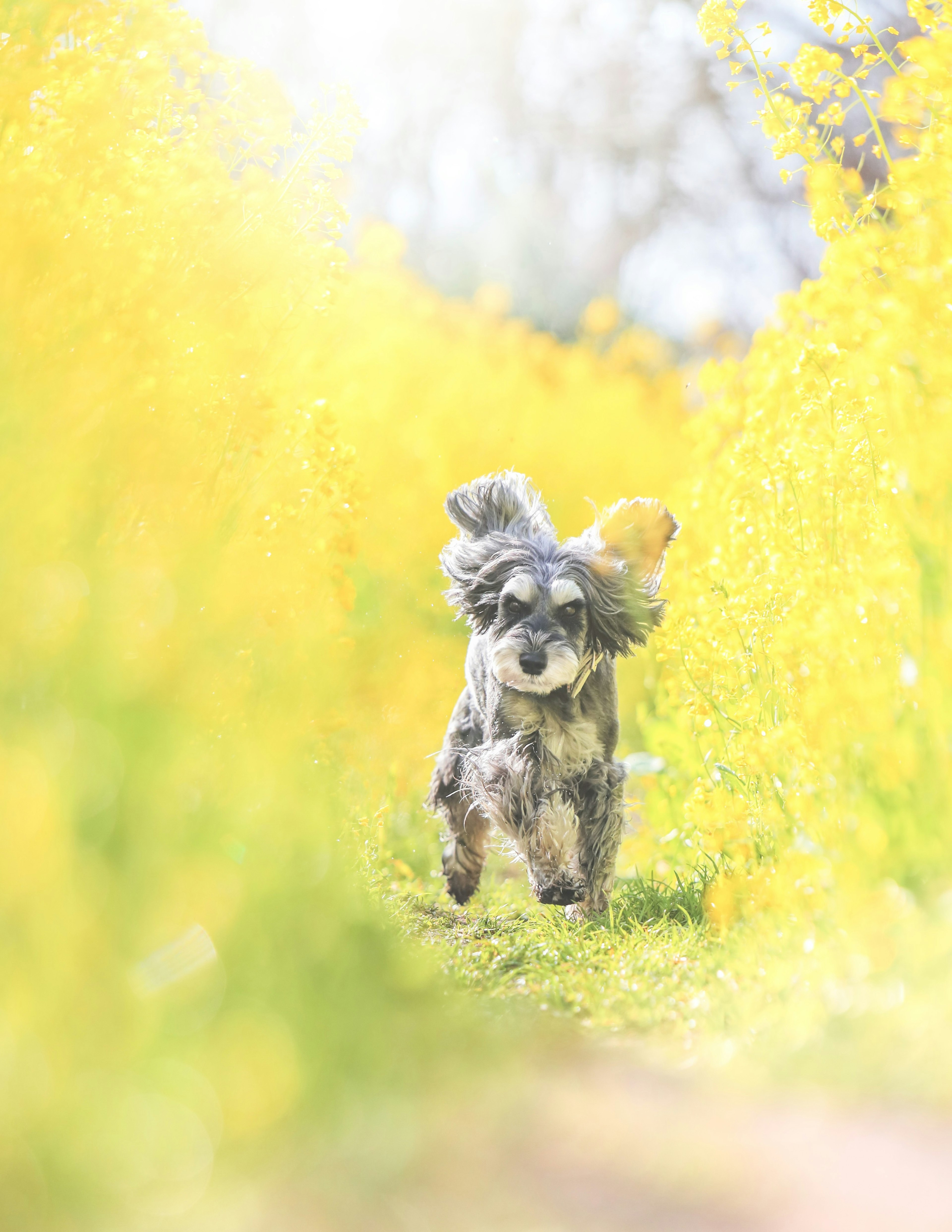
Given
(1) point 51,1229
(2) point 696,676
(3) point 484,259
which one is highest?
(3) point 484,259

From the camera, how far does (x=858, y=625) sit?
98.1 inches

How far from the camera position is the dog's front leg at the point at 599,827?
159 inches

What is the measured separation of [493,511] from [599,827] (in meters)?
1.63

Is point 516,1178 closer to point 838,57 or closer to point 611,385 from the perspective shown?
point 838,57

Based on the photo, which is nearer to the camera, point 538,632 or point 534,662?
point 534,662

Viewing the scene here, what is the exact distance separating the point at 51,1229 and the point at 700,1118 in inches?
43.4

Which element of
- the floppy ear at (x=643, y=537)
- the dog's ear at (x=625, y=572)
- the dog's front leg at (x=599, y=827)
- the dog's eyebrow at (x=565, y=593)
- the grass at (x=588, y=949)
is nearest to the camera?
the grass at (x=588, y=949)

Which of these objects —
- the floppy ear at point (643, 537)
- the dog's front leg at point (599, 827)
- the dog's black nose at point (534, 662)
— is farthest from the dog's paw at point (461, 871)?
the floppy ear at point (643, 537)

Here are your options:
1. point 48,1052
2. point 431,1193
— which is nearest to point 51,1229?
point 48,1052

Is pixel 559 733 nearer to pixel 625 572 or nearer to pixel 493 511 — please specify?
pixel 625 572

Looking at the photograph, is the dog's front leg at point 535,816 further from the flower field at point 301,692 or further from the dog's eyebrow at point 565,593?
the dog's eyebrow at point 565,593

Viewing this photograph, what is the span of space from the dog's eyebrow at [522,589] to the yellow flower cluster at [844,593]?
23.7 inches

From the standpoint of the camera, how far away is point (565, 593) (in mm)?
4156

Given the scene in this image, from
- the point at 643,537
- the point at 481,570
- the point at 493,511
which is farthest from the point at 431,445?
the point at 643,537
